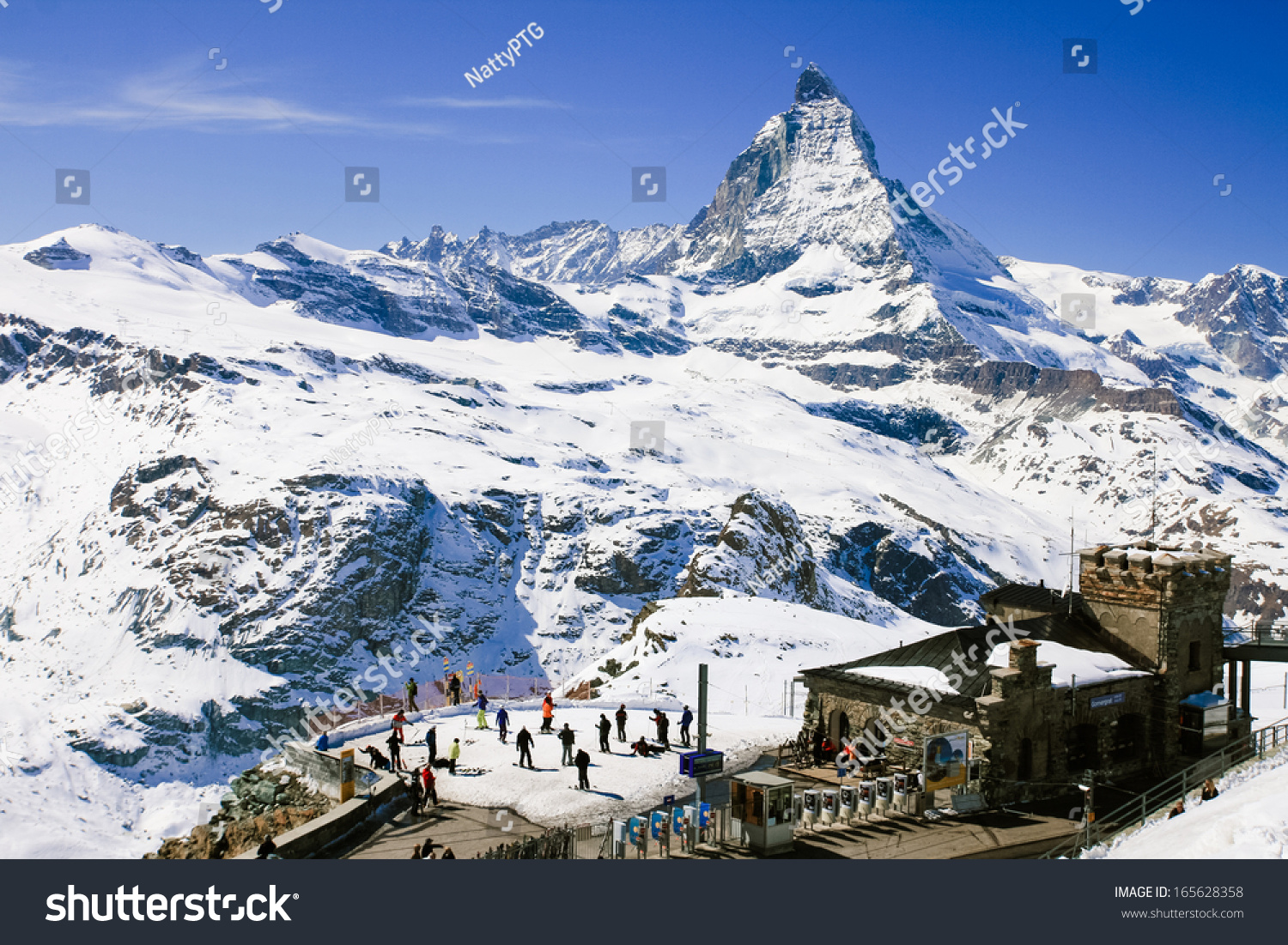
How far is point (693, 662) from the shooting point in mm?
54656

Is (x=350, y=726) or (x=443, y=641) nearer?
(x=350, y=726)

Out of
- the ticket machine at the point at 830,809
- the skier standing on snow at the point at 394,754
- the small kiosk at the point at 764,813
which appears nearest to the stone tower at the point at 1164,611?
the ticket machine at the point at 830,809

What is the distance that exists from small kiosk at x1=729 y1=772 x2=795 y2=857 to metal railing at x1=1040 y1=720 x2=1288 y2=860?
268 inches

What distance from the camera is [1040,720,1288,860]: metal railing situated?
91.4 ft

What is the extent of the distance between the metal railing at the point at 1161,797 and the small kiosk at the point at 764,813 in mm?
6797

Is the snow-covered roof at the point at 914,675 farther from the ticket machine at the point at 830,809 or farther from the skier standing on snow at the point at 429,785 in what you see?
the skier standing on snow at the point at 429,785

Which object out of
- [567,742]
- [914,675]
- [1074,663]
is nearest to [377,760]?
[567,742]

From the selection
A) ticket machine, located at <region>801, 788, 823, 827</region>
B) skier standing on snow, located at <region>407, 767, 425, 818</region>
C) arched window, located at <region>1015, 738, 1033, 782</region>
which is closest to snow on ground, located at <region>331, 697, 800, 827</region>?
skier standing on snow, located at <region>407, 767, 425, 818</region>

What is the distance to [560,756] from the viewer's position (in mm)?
36812

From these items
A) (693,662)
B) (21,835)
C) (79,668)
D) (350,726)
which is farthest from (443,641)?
(350,726)

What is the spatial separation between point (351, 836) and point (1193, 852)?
20.7 m

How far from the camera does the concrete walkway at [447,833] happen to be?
2697 centimetres

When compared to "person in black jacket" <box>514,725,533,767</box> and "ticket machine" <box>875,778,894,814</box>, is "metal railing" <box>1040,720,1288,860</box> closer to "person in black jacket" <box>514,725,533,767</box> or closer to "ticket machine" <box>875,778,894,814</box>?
"ticket machine" <box>875,778,894,814</box>
